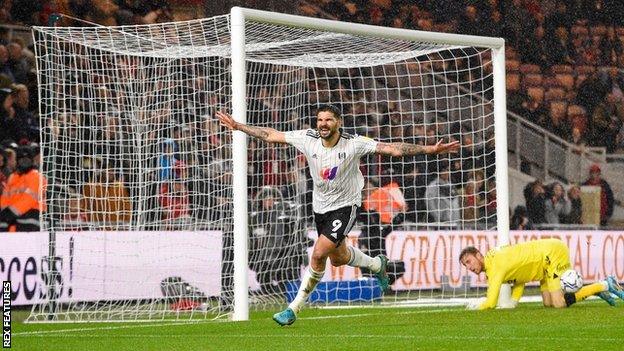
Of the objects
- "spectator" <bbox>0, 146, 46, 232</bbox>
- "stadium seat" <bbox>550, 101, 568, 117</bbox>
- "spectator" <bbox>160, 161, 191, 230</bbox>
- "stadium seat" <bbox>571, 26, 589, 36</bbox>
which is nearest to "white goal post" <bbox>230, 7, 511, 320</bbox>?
"spectator" <bbox>160, 161, 191, 230</bbox>

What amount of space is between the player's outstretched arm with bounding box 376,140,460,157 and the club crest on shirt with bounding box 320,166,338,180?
397mm

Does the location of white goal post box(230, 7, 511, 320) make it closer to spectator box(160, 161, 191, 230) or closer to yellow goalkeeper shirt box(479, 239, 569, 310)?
yellow goalkeeper shirt box(479, 239, 569, 310)

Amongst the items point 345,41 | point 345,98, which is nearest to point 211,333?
point 345,41

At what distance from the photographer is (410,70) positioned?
1900 centimetres

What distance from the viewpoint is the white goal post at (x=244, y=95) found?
11508 millimetres

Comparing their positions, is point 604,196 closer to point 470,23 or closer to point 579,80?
point 579,80

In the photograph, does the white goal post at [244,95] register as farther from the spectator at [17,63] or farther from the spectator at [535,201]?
the spectator at [535,201]

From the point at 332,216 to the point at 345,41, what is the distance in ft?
12.2

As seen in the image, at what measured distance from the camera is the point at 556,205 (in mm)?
21031

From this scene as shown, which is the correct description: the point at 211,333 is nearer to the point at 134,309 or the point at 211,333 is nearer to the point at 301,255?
the point at 134,309

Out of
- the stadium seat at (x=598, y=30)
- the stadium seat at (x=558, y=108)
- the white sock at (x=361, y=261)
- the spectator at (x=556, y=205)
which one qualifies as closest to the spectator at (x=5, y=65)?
the white sock at (x=361, y=261)

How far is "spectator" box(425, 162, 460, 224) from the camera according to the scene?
17.0m

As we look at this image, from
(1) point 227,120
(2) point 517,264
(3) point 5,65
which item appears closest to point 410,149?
(1) point 227,120

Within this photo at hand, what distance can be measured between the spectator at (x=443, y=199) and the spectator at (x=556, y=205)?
3.27 metres
